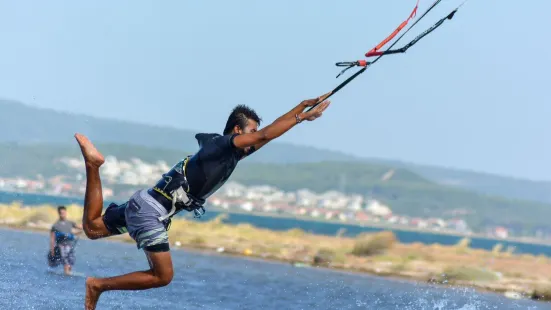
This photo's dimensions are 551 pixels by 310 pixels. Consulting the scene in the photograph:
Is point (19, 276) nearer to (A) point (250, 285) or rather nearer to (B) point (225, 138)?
(A) point (250, 285)

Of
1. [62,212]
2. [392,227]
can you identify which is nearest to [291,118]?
[62,212]

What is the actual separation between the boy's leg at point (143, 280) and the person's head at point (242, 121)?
4.16 ft

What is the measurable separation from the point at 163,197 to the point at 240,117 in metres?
1.00

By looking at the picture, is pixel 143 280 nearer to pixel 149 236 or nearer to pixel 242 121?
pixel 149 236

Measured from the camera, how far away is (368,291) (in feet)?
74.4

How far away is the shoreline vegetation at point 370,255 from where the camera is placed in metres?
28.8

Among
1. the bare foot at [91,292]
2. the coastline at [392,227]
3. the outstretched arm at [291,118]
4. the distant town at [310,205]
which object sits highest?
the distant town at [310,205]

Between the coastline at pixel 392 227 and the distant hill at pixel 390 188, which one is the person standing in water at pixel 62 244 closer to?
the coastline at pixel 392 227

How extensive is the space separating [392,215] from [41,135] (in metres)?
55.2

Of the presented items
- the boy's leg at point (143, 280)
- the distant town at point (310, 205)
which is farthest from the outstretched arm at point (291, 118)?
the distant town at point (310, 205)

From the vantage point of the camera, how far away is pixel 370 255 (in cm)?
3409

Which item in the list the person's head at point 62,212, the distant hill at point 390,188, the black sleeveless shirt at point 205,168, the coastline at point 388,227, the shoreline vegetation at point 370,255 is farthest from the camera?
the distant hill at point 390,188

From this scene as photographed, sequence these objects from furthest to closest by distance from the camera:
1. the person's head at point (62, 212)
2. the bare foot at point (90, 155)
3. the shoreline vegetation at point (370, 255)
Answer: the shoreline vegetation at point (370, 255)
the person's head at point (62, 212)
the bare foot at point (90, 155)

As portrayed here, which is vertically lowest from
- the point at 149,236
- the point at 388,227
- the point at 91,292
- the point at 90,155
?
the point at 91,292
